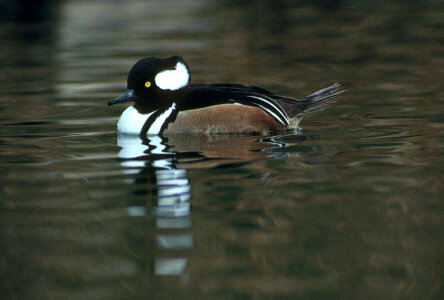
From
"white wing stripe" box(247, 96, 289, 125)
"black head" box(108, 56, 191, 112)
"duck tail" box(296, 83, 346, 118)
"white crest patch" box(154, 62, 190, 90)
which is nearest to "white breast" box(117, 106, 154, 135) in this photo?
"black head" box(108, 56, 191, 112)

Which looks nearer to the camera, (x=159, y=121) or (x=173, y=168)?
(x=173, y=168)

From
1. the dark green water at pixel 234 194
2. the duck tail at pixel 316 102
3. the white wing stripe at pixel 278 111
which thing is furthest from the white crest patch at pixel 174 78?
the duck tail at pixel 316 102

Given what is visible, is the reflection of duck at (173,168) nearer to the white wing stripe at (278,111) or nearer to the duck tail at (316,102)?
the white wing stripe at (278,111)

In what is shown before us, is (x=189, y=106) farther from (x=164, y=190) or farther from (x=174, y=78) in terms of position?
(x=164, y=190)

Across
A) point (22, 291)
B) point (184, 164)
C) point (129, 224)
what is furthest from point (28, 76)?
point (22, 291)

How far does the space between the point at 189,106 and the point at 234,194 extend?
112 inches

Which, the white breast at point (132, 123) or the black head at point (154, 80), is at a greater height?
the black head at point (154, 80)

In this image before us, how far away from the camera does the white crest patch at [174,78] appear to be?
9.25m

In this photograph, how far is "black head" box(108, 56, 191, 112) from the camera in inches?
364

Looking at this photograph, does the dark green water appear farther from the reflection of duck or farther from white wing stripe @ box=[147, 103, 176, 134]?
white wing stripe @ box=[147, 103, 176, 134]

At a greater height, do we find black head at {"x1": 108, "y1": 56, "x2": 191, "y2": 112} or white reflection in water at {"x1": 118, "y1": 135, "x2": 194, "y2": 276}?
black head at {"x1": 108, "y1": 56, "x2": 191, "y2": 112}

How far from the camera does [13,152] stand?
8406mm

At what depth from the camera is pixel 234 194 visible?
6305 millimetres

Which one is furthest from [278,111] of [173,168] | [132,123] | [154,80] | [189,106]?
[173,168]
